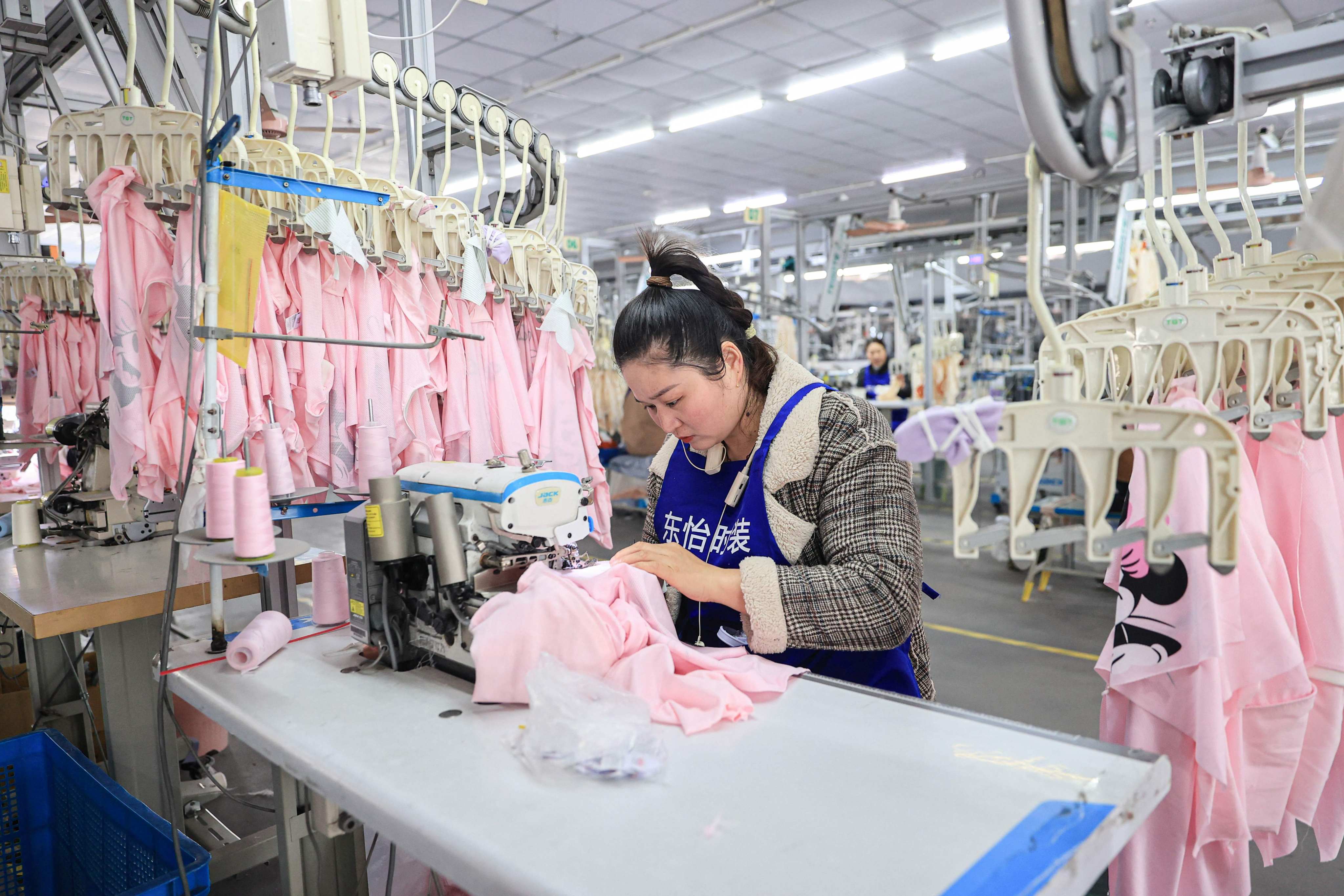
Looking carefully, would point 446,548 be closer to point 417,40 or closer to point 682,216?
point 417,40

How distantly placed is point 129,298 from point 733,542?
64.4 inches

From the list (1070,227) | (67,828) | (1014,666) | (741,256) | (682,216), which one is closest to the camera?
(67,828)

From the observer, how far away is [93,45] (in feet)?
8.73

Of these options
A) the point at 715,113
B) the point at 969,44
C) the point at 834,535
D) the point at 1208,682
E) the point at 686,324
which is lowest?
the point at 1208,682

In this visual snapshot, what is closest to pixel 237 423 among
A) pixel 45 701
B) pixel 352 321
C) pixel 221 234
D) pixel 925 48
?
pixel 352 321

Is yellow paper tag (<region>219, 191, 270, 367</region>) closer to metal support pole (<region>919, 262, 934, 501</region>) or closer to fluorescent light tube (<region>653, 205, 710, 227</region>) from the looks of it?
metal support pole (<region>919, 262, 934, 501</region>)

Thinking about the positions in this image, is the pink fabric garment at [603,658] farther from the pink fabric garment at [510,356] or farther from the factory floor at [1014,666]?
the pink fabric garment at [510,356]

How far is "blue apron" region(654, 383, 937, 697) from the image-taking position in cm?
163

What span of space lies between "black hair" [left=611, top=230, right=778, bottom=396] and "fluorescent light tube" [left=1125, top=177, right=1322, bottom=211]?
27.9ft

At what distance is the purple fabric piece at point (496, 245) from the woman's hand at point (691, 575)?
1.69 metres

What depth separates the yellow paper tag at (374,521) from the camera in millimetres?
1451

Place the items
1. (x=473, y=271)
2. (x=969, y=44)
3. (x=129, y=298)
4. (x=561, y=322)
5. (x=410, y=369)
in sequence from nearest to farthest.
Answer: (x=129, y=298) < (x=410, y=369) < (x=473, y=271) < (x=561, y=322) < (x=969, y=44)

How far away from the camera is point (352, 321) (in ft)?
8.32

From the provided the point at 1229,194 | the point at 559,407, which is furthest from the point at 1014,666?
the point at 1229,194
